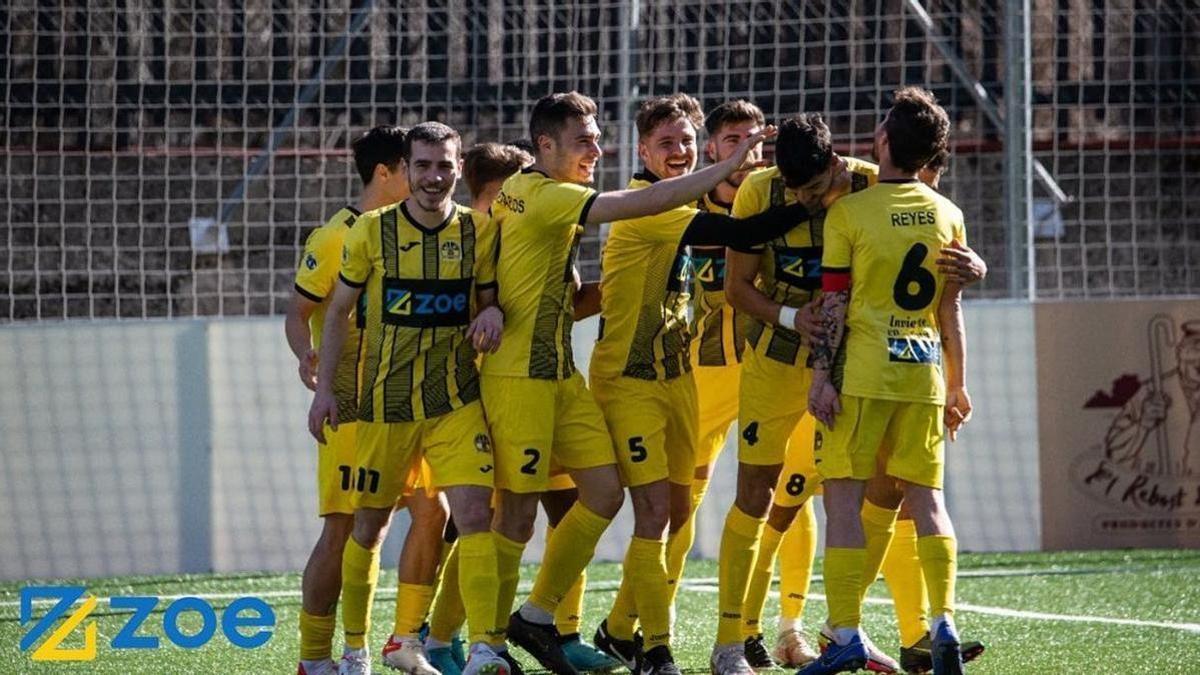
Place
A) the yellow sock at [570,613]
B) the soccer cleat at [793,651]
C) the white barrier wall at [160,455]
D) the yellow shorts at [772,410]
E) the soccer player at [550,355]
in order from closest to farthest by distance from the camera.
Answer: the soccer player at [550,355] → the yellow shorts at [772,410] → the soccer cleat at [793,651] → the yellow sock at [570,613] → the white barrier wall at [160,455]

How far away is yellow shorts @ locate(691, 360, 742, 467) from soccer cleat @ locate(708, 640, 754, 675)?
102 centimetres

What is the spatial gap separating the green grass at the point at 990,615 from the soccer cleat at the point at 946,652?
645mm

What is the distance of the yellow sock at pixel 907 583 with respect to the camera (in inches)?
256

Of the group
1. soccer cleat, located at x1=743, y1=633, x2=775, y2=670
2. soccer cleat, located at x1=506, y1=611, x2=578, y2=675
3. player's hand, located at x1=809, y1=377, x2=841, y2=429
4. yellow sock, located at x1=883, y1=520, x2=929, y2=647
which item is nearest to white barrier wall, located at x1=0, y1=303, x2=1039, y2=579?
soccer cleat, located at x1=743, y1=633, x2=775, y2=670

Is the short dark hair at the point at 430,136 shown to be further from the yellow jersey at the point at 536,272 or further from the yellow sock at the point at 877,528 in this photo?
the yellow sock at the point at 877,528

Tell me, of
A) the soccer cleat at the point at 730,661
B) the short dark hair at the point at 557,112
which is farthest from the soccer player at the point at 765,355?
the short dark hair at the point at 557,112

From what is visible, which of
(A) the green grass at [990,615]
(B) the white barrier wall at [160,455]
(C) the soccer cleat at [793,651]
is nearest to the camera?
(A) the green grass at [990,615]

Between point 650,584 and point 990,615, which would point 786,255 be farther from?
point 990,615

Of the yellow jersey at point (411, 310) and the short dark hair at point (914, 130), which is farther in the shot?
the yellow jersey at point (411, 310)

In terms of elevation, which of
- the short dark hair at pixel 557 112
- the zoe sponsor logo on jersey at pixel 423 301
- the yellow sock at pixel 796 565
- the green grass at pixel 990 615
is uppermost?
the short dark hair at pixel 557 112

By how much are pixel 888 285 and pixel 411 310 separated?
1.50 meters

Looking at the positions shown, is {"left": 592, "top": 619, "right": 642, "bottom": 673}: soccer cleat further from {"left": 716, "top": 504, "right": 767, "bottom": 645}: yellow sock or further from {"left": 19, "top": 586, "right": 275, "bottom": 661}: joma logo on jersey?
{"left": 19, "top": 586, "right": 275, "bottom": 661}: joma logo on jersey

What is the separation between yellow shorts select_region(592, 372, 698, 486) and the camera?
6285mm

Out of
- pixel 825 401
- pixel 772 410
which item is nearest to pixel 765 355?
pixel 772 410
